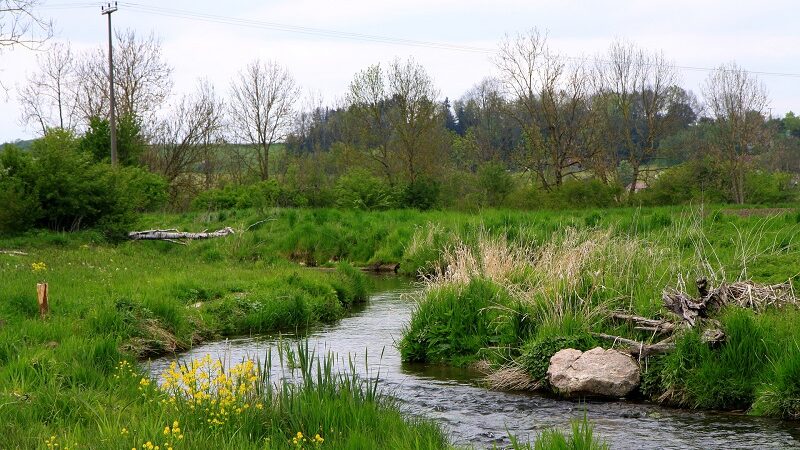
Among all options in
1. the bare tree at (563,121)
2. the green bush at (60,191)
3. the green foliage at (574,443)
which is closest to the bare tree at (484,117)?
the bare tree at (563,121)

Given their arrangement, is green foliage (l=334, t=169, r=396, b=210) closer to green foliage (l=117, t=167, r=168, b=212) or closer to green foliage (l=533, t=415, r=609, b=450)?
green foliage (l=117, t=167, r=168, b=212)

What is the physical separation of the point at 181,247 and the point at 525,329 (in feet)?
54.9

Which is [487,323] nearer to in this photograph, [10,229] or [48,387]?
[48,387]

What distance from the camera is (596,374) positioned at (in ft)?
34.5

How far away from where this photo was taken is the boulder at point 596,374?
10461mm

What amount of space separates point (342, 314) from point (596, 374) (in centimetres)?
805

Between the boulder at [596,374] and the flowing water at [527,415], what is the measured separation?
0.73ft

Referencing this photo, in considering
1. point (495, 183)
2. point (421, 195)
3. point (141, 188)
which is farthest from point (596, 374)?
point (421, 195)

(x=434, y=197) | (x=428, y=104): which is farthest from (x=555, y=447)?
(x=428, y=104)

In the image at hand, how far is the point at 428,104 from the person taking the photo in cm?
4919

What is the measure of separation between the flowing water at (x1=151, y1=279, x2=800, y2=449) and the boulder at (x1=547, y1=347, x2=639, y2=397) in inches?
8.7

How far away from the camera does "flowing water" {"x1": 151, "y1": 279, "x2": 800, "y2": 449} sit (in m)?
8.43

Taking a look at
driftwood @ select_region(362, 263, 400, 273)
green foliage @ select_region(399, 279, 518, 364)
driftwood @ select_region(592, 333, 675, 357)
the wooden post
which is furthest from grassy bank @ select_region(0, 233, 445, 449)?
driftwood @ select_region(362, 263, 400, 273)

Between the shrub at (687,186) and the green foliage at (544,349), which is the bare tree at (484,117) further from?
the green foliage at (544,349)
